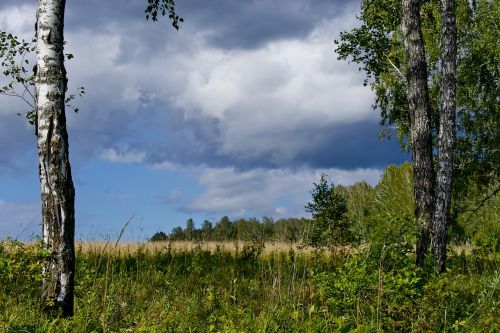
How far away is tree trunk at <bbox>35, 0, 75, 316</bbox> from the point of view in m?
7.89

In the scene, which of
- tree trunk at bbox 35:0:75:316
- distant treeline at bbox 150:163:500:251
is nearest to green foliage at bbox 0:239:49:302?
tree trunk at bbox 35:0:75:316

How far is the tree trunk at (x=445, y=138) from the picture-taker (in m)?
11.4

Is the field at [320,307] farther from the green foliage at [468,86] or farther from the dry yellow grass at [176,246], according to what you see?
the green foliage at [468,86]

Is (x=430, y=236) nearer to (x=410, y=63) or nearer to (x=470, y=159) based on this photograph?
(x=410, y=63)

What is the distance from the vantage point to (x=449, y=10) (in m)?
11.9

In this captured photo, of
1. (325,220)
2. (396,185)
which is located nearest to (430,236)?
(325,220)

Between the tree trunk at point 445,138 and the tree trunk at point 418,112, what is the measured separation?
68cm

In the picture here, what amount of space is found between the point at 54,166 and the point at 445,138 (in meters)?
7.52

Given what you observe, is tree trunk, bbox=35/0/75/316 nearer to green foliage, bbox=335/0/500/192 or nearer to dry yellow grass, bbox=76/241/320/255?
dry yellow grass, bbox=76/241/320/255

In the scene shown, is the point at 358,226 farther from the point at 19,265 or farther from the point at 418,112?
the point at 19,265

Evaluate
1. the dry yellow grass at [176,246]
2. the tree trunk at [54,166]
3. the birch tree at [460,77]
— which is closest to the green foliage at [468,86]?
the birch tree at [460,77]

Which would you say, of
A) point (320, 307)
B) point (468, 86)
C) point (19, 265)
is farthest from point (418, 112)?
point (468, 86)

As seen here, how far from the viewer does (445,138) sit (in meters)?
11.5

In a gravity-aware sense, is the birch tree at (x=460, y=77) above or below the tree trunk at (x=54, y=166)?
above
